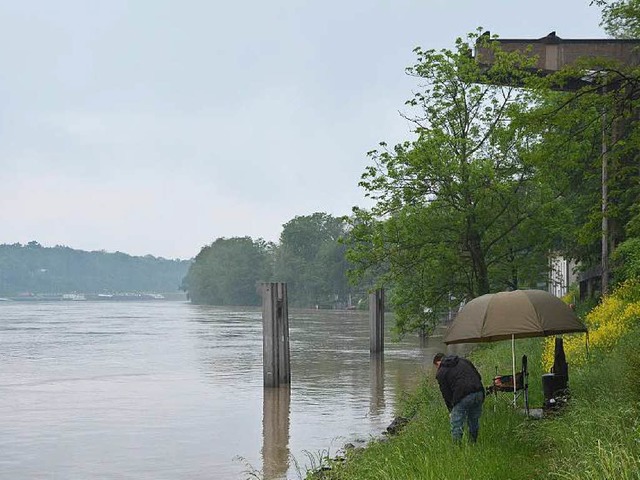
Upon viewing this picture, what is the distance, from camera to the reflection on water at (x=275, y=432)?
62.3 feet

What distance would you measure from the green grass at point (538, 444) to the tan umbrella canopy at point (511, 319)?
1.11m

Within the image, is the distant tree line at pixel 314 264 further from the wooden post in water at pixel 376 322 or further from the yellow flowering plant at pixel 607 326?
the yellow flowering plant at pixel 607 326

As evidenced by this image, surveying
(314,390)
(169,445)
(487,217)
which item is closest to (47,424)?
(169,445)

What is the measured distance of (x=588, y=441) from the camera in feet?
36.0

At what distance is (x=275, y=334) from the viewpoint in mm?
30969

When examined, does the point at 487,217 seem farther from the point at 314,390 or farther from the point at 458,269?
the point at 314,390

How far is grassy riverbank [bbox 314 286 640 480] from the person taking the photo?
981cm

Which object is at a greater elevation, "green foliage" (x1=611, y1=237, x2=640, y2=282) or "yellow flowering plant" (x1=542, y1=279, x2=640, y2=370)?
"green foliage" (x1=611, y1=237, x2=640, y2=282)

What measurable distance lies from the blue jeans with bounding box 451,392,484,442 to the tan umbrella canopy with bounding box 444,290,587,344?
1959 mm

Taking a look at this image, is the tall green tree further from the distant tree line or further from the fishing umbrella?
the distant tree line

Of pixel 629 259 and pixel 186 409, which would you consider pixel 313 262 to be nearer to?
pixel 629 259

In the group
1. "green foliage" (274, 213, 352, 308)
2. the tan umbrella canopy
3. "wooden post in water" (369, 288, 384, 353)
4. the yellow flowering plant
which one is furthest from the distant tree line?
the tan umbrella canopy

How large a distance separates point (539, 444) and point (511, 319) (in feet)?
8.38

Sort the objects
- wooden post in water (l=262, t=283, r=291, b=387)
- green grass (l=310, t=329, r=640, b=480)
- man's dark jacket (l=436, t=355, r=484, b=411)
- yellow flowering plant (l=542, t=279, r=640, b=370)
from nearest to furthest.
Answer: green grass (l=310, t=329, r=640, b=480), man's dark jacket (l=436, t=355, r=484, b=411), yellow flowering plant (l=542, t=279, r=640, b=370), wooden post in water (l=262, t=283, r=291, b=387)
